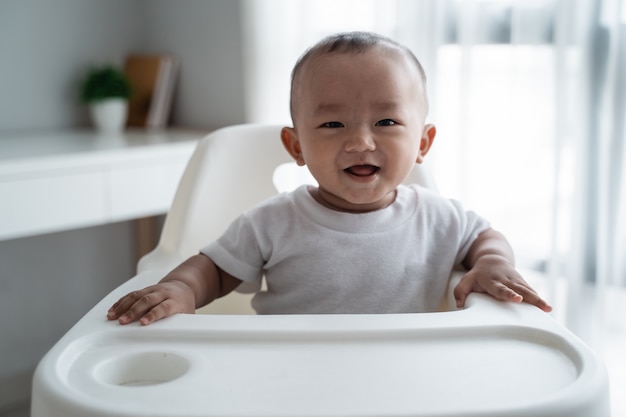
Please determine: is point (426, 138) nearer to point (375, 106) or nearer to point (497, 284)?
point (375, 106)

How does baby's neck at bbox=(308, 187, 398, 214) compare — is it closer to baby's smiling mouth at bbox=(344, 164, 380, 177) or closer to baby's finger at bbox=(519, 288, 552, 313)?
baby's smiling mouth at bbox=(344, 164, 380, 177)

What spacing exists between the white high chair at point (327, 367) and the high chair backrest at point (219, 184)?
324 millimetres

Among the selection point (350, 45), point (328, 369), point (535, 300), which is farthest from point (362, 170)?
point (328, 369)

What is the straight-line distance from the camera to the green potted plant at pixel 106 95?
2.46 m

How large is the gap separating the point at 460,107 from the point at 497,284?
872mm

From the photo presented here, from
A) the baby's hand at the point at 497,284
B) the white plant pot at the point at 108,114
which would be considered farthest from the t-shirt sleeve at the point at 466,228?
the white plant pot at the point at 108,114

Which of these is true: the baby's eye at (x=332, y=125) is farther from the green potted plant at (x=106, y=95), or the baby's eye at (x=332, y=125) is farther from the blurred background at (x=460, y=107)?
the green potted plant at (x=106, y=95)

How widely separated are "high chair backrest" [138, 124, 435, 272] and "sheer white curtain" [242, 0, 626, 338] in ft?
1.45

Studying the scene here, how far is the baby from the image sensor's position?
1.01m

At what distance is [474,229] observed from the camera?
114cm

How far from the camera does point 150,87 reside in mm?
2580

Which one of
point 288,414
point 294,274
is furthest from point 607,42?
point 288,414

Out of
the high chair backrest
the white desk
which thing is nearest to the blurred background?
the white desk

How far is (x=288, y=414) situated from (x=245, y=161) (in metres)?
0.76
